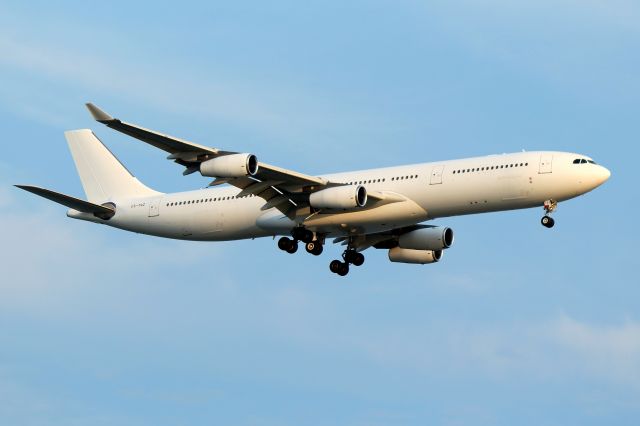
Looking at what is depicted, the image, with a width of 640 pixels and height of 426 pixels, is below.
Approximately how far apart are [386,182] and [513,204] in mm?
6145

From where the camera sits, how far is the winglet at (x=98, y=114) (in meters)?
56.9

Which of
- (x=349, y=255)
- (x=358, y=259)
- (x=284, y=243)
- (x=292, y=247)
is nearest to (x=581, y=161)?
(x=358, y=259)

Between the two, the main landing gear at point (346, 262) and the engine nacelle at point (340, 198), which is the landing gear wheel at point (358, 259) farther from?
the engine nacelle at point (340, 198)

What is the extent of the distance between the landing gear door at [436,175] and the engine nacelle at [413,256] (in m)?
9.01

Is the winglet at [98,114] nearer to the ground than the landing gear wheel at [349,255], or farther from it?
farther from it

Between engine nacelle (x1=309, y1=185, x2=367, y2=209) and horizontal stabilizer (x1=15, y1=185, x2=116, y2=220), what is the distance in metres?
13.1

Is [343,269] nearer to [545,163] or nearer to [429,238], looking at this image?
[429,238]

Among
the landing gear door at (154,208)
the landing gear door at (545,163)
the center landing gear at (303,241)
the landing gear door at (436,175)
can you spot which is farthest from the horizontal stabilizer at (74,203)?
the landing gear door at (545,163)

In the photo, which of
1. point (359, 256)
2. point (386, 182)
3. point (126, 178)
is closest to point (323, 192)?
point (386, 182)

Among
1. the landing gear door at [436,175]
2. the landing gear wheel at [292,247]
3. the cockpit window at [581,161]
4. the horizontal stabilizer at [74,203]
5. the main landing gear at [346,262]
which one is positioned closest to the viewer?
the cockpit window at [581,161]

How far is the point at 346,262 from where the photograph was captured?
236ft

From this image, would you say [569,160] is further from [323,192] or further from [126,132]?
[126,132]

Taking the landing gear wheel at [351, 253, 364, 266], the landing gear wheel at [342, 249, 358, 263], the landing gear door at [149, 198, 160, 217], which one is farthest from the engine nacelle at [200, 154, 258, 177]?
the landing gear wheel at [351, 253, 364, 266]

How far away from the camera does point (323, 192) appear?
6450 centimetres
